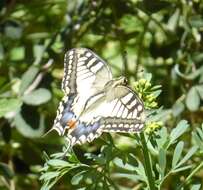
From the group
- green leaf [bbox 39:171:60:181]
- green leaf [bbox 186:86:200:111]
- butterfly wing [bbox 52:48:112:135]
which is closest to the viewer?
green leaf [bbox 39:171:60:181]

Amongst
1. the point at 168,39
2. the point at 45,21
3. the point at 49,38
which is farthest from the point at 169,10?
the point at 45,21

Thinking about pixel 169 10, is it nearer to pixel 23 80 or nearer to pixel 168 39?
pixel 168 39

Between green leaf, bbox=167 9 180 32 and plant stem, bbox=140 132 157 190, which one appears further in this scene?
green leaf, bbox=167 9 180 32

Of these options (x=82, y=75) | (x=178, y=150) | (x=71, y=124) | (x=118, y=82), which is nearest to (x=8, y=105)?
(x=82, y=75)

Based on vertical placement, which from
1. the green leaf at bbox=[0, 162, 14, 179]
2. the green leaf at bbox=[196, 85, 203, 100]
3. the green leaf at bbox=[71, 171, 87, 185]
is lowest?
the green leaf at bbox=[0, 162, 14, 179]

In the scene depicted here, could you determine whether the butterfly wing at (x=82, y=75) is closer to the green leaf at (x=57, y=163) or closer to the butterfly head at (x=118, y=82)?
the butterfly head at (x=118, y=82)

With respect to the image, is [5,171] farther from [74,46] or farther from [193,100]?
[193,100]

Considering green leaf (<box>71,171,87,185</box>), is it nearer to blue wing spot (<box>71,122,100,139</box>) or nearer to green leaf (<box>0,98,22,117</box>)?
blue wing spot (<box>71,122,100,139</box>)

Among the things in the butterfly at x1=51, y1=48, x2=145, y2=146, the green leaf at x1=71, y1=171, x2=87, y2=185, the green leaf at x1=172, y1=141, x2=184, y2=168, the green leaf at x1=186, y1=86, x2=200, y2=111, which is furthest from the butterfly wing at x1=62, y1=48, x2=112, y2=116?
the green leaf at x1=186, y1=86, x2=200, y2=111

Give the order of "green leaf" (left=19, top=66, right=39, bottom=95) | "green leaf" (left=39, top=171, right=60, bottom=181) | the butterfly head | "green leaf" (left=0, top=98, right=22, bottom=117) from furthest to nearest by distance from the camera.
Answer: "green leaf" (left=19, top=66, right=39, bottom=95) → "green leaf" (left=0, top=98, right=22, bottom=117) → the butterfly head → "green leaf" (left=39, top=171, right=60, bottom=181)
